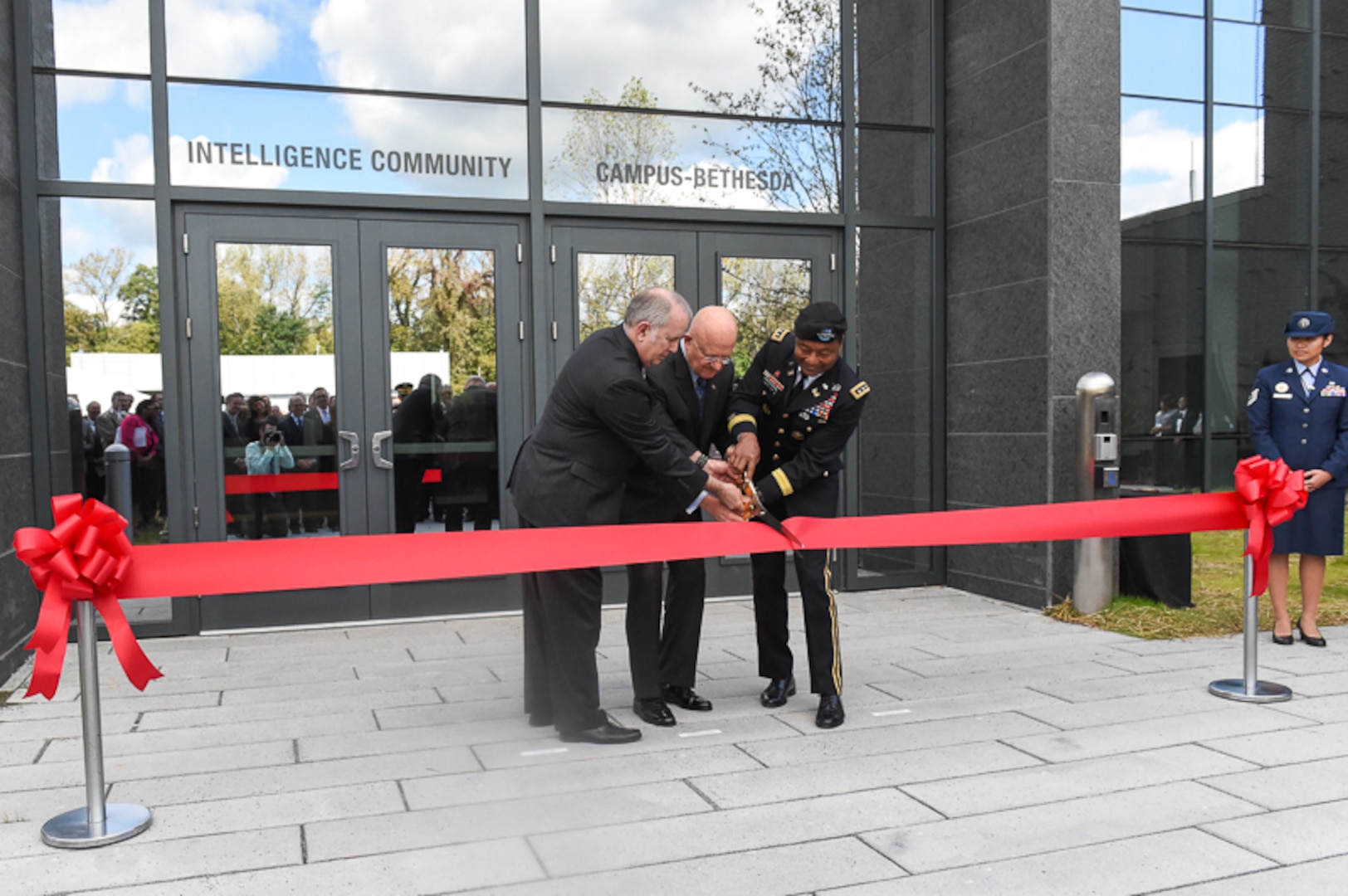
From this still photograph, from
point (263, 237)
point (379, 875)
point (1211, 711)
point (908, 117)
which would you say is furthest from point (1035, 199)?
point (379, 875)

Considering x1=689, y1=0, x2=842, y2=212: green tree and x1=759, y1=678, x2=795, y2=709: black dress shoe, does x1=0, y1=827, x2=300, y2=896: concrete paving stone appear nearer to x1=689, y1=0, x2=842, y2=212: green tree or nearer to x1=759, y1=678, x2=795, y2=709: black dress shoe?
x1=759, y1=678, x2=795, y2=709: black dress shoe

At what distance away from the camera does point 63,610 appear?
132 inches

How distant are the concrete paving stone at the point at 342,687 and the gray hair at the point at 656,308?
6.88 feet

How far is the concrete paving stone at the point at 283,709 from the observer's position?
4.75m

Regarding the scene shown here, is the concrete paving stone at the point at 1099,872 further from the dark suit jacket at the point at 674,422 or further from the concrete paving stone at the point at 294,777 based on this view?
the dark suit jacket at the point at 674,422

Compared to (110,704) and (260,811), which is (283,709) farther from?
(260,811)

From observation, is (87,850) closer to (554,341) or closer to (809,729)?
(809,729)

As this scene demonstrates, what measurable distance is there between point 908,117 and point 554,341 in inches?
127

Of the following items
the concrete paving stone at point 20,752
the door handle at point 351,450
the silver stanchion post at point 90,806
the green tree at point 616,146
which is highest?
the green tree at point 616,146

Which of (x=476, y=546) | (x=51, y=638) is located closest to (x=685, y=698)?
(x=476, y=546)

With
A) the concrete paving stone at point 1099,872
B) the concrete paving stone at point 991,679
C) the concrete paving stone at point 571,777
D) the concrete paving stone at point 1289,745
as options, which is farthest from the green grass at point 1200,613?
the concrete paving stone at point 571,777

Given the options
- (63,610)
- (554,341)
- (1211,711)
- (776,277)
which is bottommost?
(1211,711)

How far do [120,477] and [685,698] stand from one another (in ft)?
13.1

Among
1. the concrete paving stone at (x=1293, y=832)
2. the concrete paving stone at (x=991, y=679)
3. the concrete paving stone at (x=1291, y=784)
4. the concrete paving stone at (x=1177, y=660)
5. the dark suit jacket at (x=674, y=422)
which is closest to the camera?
the concrete paving stone at (x=1293, y=832)
